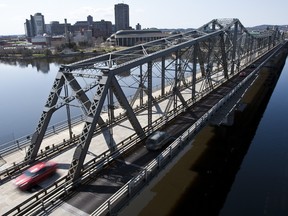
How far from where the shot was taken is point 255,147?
46.1 meters

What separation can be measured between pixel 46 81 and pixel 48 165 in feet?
275

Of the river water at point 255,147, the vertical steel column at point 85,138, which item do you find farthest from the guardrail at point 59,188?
the river water at point 255,147

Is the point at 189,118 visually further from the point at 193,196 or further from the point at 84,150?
the point at 84,150

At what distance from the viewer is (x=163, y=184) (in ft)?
108

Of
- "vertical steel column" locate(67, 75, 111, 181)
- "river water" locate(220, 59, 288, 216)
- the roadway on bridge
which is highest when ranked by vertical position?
"vertical steel column" locate(67, 75, 111, 181)

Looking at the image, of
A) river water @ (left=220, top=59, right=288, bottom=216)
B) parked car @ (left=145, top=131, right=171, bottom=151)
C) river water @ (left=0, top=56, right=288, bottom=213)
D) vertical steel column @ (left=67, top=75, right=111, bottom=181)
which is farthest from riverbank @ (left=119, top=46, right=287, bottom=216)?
vertical steel column @ (left=67, top=75, right=111, bottom=181)

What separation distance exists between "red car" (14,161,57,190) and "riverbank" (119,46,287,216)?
7.85 metres

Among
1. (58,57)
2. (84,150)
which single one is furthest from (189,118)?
(58,57)

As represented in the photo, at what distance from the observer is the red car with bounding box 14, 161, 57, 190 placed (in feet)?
73.0

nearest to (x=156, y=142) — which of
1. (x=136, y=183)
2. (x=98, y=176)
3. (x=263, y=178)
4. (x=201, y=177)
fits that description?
(x=98, y=176)

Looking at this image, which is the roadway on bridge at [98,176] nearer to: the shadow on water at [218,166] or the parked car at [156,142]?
the parked car at [156,142]

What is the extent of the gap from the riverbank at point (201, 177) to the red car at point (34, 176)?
7.85 meters

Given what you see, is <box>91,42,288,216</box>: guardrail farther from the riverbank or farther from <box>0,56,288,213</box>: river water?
<box>0,56,288,213</box>: river water

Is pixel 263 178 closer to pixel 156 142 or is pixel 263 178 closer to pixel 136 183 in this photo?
pixel 156 142
